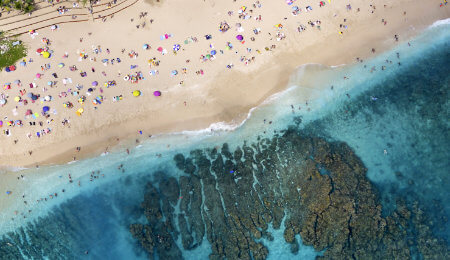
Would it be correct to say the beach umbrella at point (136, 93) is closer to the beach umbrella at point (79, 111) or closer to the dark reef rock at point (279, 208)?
the beach umbrella at point (79, 111)

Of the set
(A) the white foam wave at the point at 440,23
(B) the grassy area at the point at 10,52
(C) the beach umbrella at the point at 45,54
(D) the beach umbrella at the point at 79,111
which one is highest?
(B) the grassy area at the point at 10,52

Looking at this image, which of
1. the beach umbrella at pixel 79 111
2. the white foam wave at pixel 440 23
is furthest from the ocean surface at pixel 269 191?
the white foam wave at pixel 440 23

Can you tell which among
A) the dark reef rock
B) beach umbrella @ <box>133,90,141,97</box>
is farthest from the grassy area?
the dark reef rock

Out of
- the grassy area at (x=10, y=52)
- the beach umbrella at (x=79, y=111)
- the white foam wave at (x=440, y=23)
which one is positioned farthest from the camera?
the white foam wave at (x=440, y=23)

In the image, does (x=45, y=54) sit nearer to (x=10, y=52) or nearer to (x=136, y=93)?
(x=10, y=52)

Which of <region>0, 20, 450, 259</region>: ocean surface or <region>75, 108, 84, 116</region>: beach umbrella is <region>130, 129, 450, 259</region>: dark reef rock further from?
<region>75, 108, 84, 116</region>: beach umbrella

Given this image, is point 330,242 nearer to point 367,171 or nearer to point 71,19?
point 367,171

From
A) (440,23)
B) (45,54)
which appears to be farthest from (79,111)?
(440,23)

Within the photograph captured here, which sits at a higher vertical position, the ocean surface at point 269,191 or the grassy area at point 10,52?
the grassy area at point 10,52
